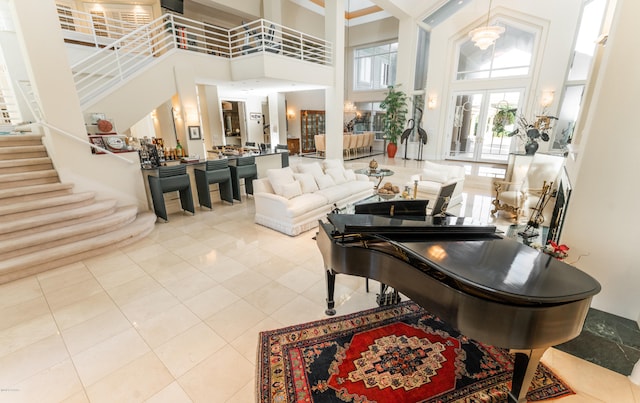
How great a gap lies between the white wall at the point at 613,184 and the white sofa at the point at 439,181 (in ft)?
9.53

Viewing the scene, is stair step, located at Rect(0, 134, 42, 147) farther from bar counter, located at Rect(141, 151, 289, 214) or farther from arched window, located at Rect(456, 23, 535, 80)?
arched window, located at Rect(456, 23, 535, 80)

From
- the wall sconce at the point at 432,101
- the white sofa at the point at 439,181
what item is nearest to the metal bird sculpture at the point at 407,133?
the wall sconce at the point at 432,101

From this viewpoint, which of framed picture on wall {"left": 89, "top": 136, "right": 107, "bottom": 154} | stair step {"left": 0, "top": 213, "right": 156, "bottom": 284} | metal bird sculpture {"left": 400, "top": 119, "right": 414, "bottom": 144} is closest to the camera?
stair step {"left": 0, "top": 213, "right": 156, "bottom": 284}

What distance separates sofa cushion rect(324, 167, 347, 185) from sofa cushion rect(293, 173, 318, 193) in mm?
682

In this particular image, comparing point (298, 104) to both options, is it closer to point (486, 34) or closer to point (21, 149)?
point (486, 34)

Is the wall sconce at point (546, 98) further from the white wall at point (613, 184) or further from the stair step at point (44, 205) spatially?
the stair step at point (44, 205)

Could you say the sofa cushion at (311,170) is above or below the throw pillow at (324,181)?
above

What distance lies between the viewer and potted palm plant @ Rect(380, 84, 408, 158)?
10.3 meters

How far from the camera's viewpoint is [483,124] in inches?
379

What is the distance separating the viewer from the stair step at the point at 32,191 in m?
3.76

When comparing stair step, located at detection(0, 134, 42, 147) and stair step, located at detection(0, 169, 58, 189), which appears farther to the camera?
stair step, located at detection(0, 134, 42, 147)

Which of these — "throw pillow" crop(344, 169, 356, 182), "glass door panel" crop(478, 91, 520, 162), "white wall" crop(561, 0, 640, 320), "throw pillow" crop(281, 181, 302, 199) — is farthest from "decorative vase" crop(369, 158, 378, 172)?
"glass door panel" crop(478, 91, 520, 162)

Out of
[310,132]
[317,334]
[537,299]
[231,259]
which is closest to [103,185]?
[231,259]

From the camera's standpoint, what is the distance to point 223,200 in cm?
620
